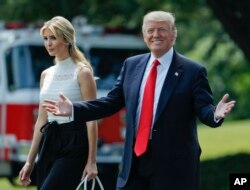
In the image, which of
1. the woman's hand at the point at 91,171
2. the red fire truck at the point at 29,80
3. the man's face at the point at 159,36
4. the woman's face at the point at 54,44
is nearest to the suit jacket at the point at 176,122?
the man's face at the point at 159,36

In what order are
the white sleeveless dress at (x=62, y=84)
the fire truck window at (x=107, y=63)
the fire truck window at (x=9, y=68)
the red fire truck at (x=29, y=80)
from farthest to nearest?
the fire truck window at (x=107, y=63), the fire truck window at (x=9, y=68), the red fire truck at (x=29, y=80), the white sleeveless dress at (x=62, y=84)

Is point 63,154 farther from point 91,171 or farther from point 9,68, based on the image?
point 9,68

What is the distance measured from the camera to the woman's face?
308 inches

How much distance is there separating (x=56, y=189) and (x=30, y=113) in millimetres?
9126

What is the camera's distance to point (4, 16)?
19594 millimetres

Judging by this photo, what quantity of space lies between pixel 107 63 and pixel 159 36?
10295mm

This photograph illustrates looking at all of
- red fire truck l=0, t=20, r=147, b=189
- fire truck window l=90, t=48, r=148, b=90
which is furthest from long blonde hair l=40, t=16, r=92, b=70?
fire truck window l=90, t=48, r=148, b=90

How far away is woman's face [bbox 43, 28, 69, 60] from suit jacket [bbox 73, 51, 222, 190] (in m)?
0.84

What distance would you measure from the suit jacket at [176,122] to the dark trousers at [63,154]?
0.65 metres

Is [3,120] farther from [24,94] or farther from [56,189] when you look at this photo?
[56,189]

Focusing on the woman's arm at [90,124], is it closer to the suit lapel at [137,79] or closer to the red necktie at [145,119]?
the suit lapel at [137,79]

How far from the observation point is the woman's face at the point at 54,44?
782 cm

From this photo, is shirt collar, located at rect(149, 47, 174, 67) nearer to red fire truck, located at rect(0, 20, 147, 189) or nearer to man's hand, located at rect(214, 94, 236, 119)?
man's hand, located at rect(214, 94, 236, 119)

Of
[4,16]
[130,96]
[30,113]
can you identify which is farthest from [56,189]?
[4,16]
